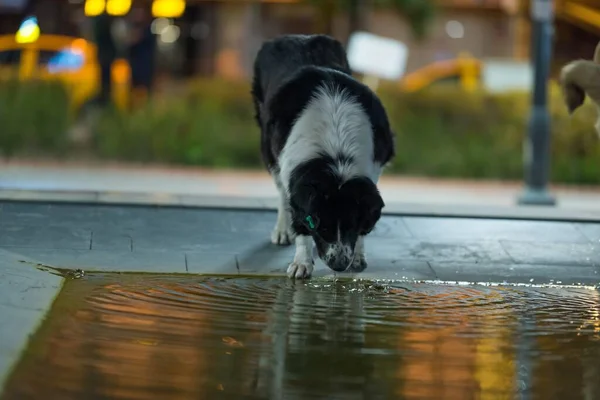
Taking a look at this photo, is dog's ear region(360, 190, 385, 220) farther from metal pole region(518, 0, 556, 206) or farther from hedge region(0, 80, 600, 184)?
hedge region(0, 80, 600, 184)

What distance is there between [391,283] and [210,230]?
2.20 meters

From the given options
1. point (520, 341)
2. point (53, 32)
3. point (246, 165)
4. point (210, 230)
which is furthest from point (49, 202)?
point (53, 32)

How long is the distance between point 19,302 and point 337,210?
213 cm

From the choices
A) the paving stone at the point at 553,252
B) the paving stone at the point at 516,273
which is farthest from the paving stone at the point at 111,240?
the paving stone at the point at 553,252

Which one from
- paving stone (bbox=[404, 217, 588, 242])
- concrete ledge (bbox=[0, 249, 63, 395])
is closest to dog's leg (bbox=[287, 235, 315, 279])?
concrete ledge (bbox=[0, 249, 63, 395])

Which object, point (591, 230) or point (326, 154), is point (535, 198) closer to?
point (591, 230)

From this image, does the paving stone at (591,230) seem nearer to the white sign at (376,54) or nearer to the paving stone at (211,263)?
the paving stone at (211,263)

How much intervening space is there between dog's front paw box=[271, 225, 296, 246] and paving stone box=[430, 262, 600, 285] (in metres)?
1.23

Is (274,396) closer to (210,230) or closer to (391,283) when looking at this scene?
(391,283)

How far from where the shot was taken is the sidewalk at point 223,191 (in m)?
10.8

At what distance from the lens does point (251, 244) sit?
9031 mm

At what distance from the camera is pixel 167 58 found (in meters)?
31.7

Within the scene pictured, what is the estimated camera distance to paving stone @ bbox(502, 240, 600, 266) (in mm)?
8906

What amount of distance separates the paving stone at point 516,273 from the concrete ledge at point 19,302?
110 inches
